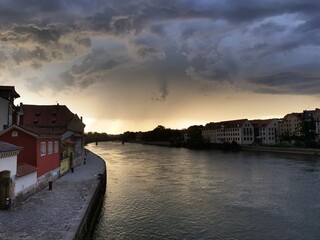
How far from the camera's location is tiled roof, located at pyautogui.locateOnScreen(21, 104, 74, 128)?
61219 mm

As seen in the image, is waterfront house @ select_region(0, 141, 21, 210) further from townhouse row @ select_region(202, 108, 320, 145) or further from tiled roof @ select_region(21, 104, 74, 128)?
townhouse row @ select_region(202, 108, 320, 145)

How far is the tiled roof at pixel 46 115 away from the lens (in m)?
61.2

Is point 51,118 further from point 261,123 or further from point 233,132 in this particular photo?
point 261,123

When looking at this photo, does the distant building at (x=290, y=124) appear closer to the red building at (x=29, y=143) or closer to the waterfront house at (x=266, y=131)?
the waterfront house at (x=266, y=131)

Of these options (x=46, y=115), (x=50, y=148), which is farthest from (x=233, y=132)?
(x=50, y=148)

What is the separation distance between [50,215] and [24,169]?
612 cm

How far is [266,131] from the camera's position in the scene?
460 ft

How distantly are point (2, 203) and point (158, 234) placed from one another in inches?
346

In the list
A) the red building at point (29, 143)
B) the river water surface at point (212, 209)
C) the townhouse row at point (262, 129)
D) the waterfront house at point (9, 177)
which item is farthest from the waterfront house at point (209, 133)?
the waterfront house at point (9, 177)

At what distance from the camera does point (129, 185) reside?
37906 mm

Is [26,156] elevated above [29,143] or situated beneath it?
situated beneath

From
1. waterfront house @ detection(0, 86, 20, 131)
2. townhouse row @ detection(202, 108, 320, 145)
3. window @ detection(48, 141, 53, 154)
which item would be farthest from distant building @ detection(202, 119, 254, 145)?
window @ detection(48, 141, 53, 154)

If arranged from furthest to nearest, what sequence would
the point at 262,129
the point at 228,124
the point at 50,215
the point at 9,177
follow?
the point at 228,124, the point at 262,129, the point at 9,177, the point at 50,215

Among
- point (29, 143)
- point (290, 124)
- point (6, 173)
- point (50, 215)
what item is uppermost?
point (290, 124)
